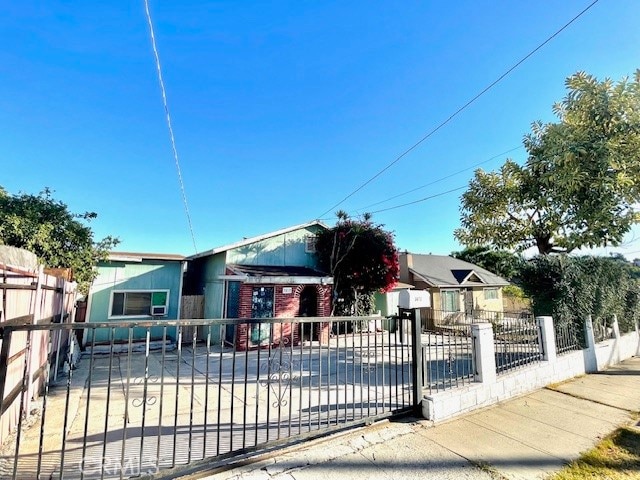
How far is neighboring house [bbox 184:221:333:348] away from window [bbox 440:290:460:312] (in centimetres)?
995

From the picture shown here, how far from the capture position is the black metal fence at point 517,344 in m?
6.08

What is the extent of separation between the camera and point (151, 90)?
25.0 ft

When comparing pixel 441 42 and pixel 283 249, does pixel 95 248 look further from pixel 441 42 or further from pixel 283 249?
pixel 441 42

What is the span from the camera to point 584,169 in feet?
30.0

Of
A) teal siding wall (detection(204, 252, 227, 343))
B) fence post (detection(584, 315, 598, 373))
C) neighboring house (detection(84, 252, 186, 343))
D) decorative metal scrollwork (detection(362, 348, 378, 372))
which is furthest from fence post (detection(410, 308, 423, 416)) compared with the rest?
neighboring house (detection(84, 252, 186, 343))

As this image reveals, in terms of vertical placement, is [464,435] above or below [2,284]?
below

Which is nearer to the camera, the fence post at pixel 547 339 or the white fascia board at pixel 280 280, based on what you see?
the fence post at pixel 547 339

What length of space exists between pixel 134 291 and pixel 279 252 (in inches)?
238

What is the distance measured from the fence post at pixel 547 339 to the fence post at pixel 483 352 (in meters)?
2.40

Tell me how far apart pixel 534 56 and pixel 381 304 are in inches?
524

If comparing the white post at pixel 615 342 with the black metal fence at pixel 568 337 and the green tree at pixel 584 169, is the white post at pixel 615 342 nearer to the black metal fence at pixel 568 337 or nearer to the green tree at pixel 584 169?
the black metal fence at pixel 568 337

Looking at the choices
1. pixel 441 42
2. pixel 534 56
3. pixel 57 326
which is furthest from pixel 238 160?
pixel 57 326

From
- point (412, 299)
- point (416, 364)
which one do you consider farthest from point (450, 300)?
point (416, 364)

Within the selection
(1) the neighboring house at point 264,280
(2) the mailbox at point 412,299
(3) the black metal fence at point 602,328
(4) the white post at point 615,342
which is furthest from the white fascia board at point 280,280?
(4) the white post at point 615,342
